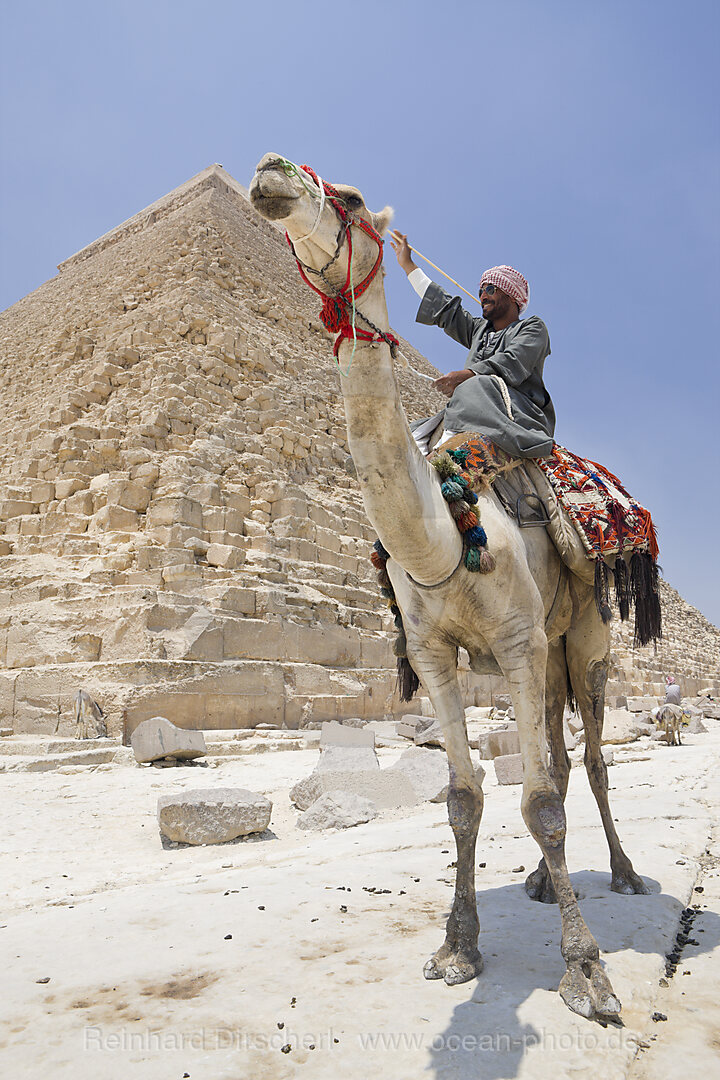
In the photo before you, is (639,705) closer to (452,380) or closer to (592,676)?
(592,676)

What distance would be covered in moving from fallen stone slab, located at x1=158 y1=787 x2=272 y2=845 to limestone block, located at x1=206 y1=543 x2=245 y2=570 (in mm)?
9329

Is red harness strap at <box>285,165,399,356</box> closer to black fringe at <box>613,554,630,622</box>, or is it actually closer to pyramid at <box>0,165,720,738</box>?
black fringe at <box>613,554,630,622</box>

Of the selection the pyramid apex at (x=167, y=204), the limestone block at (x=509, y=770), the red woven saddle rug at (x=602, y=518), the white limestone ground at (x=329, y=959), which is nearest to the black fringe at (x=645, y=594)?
the red woven saddle rug at (x=602, y=518)

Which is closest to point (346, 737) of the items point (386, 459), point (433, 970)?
point (433, 970)

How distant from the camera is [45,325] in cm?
3331

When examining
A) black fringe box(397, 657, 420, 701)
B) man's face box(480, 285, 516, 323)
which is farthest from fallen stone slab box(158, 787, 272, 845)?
man's face box(480, 285, 516, 323)

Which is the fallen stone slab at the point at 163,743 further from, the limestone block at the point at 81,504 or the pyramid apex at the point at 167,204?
the pyramid apex at the point at 167,204

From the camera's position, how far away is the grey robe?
3.41 m

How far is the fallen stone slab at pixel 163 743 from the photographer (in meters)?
8.66

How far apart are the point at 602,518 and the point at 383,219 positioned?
6.19ft

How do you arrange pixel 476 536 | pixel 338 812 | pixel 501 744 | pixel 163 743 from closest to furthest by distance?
pixel 476 536 < pixel 338 812 < pixel 163 743 < pixel 501 744

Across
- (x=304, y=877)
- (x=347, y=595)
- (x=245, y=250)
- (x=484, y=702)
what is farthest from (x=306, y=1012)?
(x=245, y=250)

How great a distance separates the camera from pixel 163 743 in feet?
28.5

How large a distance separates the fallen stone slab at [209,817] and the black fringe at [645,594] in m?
3.07
